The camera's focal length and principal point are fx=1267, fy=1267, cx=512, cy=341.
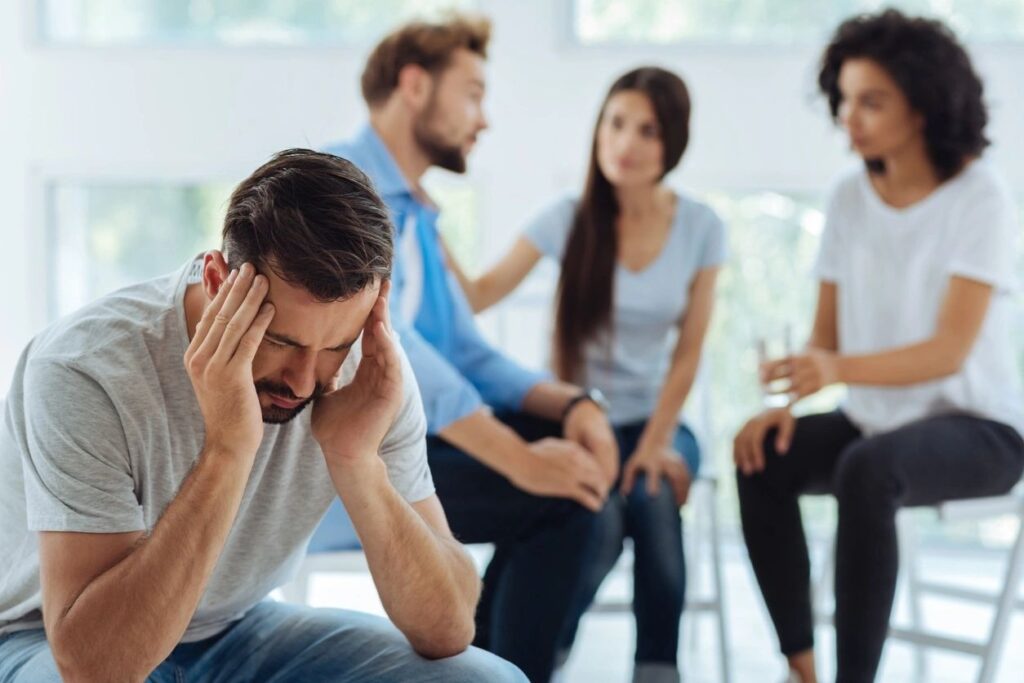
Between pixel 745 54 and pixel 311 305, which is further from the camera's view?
pixel 745 54

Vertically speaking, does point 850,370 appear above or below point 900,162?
below

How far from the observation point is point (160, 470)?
4.18 ft

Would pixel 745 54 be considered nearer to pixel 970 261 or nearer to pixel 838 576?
pixel 970 261

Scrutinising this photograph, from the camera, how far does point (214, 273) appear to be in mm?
1226

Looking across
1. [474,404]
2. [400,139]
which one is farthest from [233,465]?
[400,139]

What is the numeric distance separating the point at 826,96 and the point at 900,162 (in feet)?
0.77

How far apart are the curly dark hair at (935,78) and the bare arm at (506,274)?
74 centimetres

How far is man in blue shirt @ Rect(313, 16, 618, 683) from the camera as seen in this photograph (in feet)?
6.21

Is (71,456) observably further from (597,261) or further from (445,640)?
(597,261)

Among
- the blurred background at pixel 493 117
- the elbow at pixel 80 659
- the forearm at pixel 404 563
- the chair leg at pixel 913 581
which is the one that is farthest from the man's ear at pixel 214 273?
the blurred background at pixel 493 117

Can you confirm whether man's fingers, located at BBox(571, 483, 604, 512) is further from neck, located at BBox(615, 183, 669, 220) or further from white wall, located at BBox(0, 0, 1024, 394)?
white wall, located at BBox(0, 0, 1024, 394)

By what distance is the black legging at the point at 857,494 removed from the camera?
2.05 m

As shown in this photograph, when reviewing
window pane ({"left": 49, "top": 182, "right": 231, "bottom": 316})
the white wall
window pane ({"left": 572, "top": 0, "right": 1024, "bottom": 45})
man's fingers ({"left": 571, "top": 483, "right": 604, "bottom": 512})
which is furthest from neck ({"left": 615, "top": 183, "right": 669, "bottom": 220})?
window pane ({"left": 49, "top": 182, "right": 231, "bottom": 316})

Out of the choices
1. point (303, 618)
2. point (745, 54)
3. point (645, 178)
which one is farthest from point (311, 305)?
point (745, 54)
